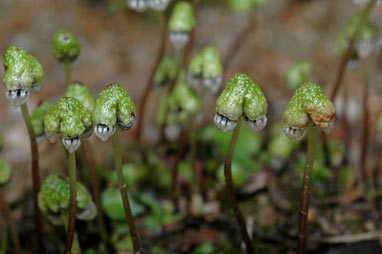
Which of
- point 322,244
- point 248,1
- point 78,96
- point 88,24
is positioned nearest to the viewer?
point 78,96

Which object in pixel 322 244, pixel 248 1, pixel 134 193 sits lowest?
pixel 322 244

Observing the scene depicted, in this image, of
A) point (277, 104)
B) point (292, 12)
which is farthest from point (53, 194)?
point (292, 12)

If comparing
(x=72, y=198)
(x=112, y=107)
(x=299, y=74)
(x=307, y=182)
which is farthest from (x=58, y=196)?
(x=299, y=74)

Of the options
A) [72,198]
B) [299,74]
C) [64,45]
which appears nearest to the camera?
[72,198]

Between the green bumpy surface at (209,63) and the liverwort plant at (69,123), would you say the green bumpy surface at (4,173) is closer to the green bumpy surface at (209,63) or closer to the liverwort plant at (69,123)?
the liverwort plant at (69,123)

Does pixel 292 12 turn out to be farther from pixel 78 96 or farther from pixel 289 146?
pixel 78 96

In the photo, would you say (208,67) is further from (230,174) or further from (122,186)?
(122,186)

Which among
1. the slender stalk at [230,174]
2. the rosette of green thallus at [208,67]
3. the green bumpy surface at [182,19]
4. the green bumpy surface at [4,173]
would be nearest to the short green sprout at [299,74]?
the rosette of green thallus at [208,67]

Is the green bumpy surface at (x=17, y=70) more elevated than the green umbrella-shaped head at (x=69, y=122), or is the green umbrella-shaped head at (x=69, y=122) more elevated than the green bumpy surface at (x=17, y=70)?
the green bumpy surface at (x=17, y=70)
